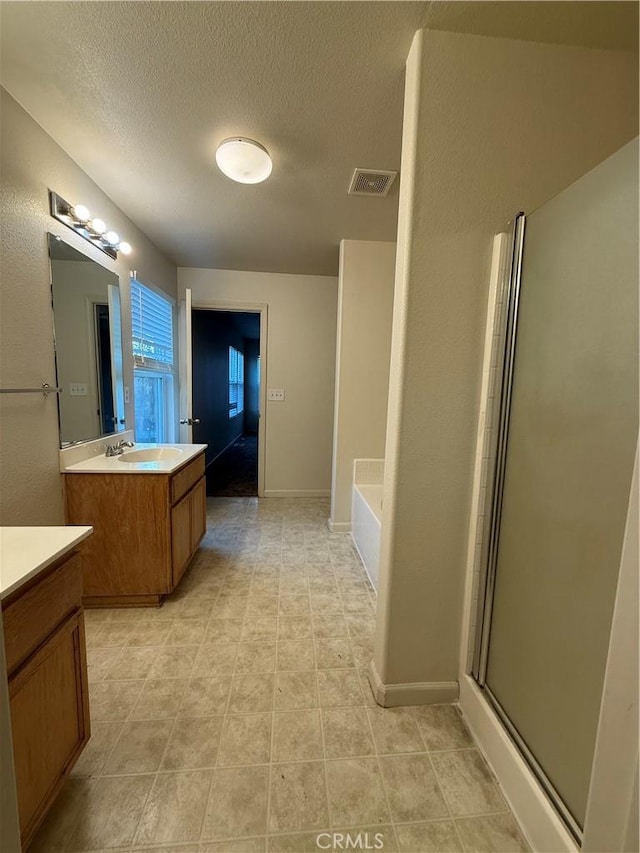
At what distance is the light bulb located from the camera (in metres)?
1.86

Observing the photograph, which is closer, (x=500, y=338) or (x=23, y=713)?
(x=23, y=713)

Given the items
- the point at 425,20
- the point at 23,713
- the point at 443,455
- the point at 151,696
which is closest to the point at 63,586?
the point at 23,713

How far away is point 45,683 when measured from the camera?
940 mm

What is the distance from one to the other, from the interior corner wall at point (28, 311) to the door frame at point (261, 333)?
1780mm

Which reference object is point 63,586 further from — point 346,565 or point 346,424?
point 346,424

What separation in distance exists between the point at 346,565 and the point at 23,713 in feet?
6.56

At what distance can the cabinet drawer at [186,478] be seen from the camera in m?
2.03

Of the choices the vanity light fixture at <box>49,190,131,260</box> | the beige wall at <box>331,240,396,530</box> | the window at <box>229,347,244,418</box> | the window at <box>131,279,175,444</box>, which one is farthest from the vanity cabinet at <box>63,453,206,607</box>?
the window at <box>229,347,244,418</box>

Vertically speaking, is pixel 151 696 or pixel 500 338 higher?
pixel 500 338

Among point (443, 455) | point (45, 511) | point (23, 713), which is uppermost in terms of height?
point (443, 455)

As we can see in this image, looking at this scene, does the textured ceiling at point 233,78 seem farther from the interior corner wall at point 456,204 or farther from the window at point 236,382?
the window at point 236,382

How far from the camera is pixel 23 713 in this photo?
0.86 metres

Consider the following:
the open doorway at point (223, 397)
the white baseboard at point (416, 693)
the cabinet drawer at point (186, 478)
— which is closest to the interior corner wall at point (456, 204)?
the white baseboard at point (416, 693)

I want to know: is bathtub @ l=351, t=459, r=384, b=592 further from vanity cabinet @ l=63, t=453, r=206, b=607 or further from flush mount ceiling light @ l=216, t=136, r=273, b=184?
flush mount ceiling light @ l=216, t=136, r=273, b=184
